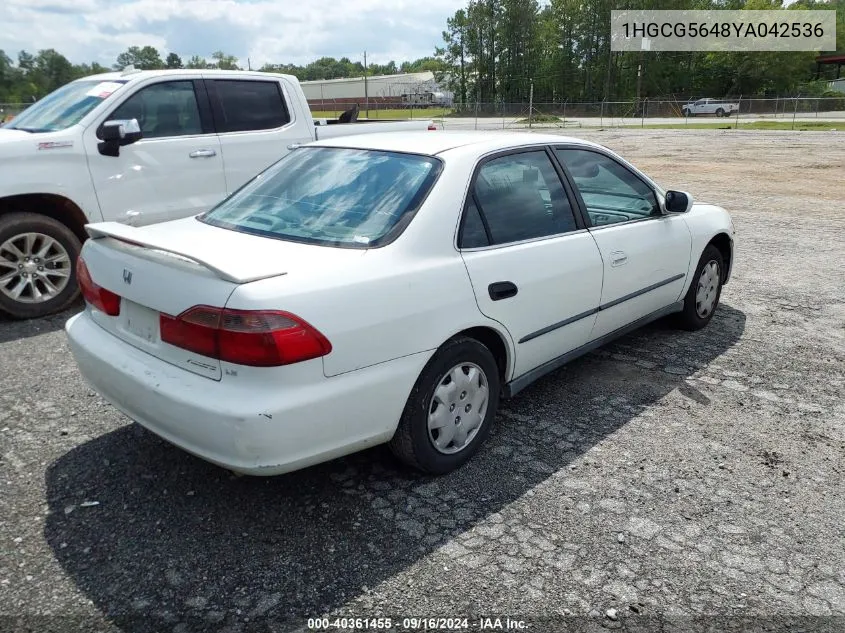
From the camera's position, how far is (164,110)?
20.6 feet

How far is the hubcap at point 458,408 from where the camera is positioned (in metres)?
3.19

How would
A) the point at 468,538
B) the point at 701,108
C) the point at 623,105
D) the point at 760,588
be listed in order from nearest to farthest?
the point at 760,588 < the point at 468,538 < the point at 701,108 < the point at 623,105

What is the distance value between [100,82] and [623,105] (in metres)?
59.6

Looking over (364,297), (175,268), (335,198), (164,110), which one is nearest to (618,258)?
(335,198)

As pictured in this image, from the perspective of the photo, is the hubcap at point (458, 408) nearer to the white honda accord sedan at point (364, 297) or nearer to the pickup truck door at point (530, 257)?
the white honda accord sedan at point (364, 297)

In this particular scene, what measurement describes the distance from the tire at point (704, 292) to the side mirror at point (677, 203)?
2.05ft

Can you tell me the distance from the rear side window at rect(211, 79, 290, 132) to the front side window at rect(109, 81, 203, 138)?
0.25 meters

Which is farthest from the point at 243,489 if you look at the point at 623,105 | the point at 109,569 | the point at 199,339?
the point at 623,105

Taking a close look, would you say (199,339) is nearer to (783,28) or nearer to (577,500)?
(577,500)

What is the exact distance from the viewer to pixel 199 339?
2652mm

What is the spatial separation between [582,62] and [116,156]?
85258 millimetres

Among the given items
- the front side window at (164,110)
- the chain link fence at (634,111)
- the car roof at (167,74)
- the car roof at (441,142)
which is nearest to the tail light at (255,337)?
the car roof at (441,142)

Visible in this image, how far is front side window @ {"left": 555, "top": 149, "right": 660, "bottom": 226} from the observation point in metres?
4.13

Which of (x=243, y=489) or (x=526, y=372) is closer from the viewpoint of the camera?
(x=243, y=489)
